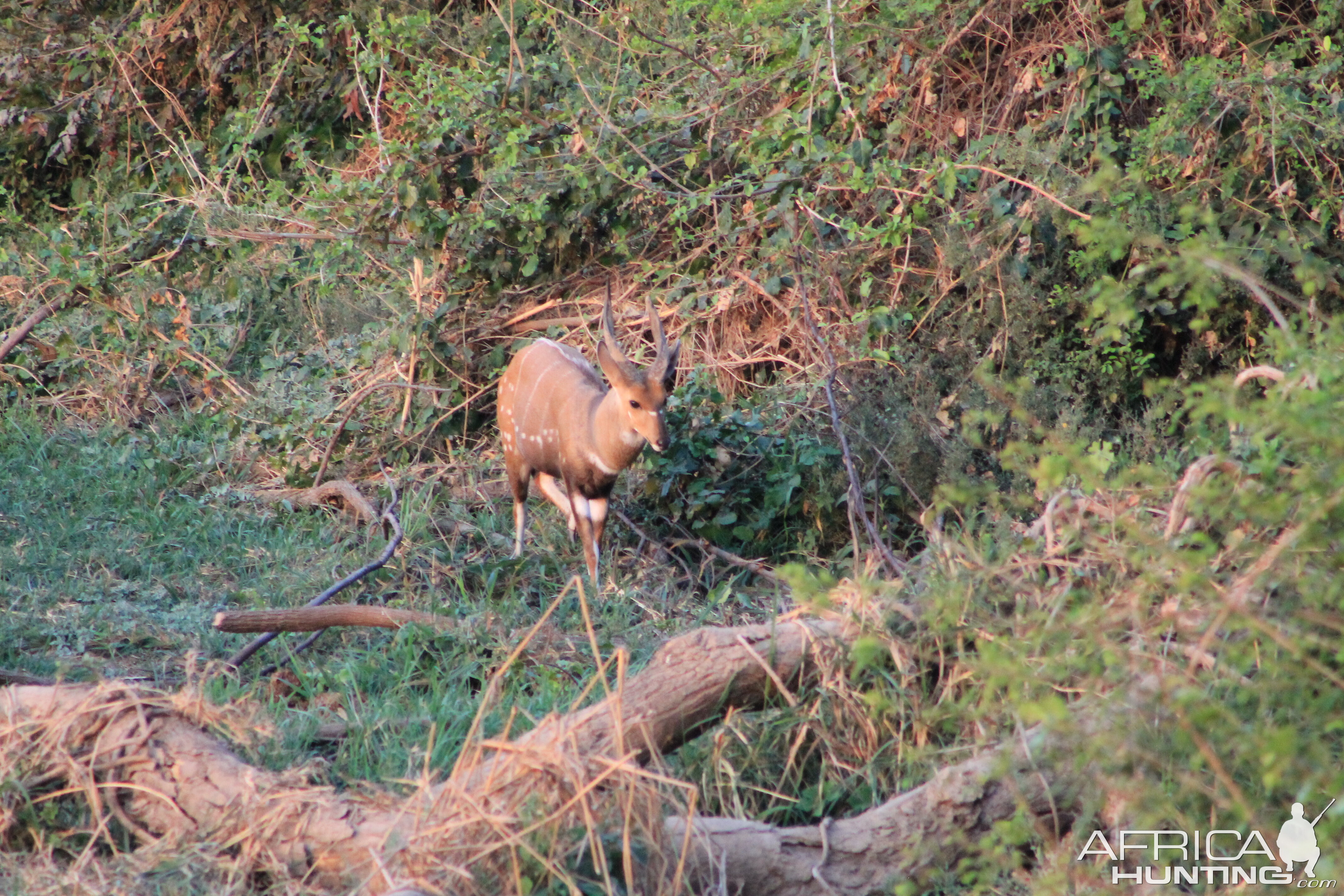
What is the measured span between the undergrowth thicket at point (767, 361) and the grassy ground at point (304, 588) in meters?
0.03

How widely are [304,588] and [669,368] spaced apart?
190 centimetres

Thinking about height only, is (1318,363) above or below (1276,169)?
above

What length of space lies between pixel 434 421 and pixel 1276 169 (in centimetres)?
468

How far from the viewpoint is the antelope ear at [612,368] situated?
19.5 feet

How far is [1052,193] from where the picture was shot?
6.70m

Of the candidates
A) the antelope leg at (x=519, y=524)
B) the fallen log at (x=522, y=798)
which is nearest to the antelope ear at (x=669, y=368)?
the antelope leg at (x=519, y=524)

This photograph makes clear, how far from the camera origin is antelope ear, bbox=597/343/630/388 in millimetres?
5938

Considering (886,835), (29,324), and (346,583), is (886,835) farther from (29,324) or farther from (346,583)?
(29,324)

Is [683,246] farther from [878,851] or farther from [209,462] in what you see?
[878,851]

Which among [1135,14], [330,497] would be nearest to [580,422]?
[330,497]

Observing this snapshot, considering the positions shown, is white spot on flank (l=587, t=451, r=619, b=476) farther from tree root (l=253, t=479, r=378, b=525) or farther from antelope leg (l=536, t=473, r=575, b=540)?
→ tree root (l=253, t=479, r=378, b=525)

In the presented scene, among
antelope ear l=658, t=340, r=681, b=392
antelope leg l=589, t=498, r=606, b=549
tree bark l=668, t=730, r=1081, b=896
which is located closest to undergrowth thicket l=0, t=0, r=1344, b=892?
tree bark l=668, t=730, r=1081, b=896

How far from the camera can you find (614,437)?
6.10 m

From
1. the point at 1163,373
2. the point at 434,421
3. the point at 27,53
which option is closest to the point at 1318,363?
the point at 1163,373
